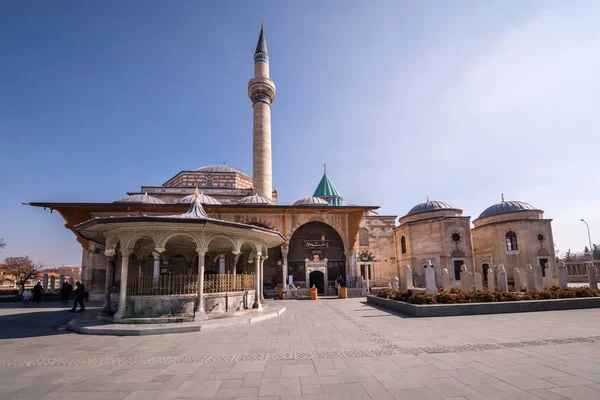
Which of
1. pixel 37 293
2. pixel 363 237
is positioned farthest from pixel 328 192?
pixel 37 293

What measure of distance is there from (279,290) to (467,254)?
17149 millimetres

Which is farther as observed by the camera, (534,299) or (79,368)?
(534,299)

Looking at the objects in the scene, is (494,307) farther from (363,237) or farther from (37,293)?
(37,293)

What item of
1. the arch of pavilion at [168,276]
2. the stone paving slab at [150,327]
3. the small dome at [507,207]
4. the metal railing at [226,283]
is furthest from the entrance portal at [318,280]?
the small dome at [507,207]

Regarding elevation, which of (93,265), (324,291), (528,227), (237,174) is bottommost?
(324,291)

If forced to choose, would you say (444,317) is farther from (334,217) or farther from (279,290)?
(334,217)

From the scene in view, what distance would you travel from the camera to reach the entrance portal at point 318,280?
2261 centimetres

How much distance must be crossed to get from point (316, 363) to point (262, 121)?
2389cm

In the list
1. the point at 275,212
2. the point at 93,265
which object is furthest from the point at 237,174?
the point at 93,265

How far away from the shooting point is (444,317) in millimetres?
10586

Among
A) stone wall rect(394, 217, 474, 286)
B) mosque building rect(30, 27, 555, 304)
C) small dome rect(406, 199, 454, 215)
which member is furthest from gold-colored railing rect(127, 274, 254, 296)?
small dome rect(406, 199, 454, 215)

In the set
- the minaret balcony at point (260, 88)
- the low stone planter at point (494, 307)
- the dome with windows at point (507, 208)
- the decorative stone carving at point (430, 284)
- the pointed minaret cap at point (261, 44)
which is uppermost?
the pointed minaret cap at point (261, 44)

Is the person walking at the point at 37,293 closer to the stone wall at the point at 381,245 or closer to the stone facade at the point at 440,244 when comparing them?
the stone wall at the point at 381,245

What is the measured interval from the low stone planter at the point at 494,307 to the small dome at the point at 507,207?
18091mm
